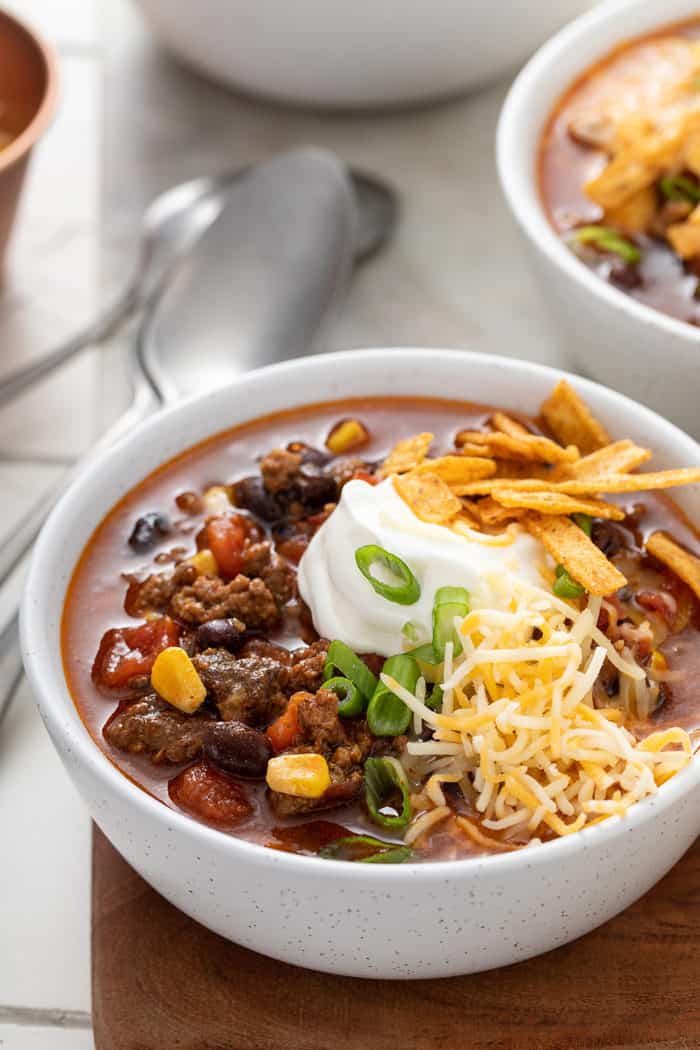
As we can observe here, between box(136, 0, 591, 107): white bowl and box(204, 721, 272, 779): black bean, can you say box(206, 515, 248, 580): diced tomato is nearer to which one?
box(204, 721, 272, 779): black bean

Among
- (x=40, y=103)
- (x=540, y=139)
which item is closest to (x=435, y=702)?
(x=540, y=139)

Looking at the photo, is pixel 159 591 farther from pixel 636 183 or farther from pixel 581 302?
pixel 636 183

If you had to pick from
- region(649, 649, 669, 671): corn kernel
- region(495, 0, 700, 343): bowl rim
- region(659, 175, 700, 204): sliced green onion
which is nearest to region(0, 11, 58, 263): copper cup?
region(495, 0, 700, 343): bowl rim

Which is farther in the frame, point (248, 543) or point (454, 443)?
point (454, 443)

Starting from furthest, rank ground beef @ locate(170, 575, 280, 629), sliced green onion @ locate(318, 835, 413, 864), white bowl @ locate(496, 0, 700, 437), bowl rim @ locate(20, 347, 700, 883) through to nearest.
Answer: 1. white bowl @ locate(496, 0, 700, 437)
2. ground beef @ locate(170, 575, 280, 629)
3. sliced green onion @ locate(318, 835, 413, 864)
4. bowl rim @ locate(20, 347, 700, 883)

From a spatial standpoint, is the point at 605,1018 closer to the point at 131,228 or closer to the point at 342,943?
the point at 342,943

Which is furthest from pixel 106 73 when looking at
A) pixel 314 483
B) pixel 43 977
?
pixel 43 977
